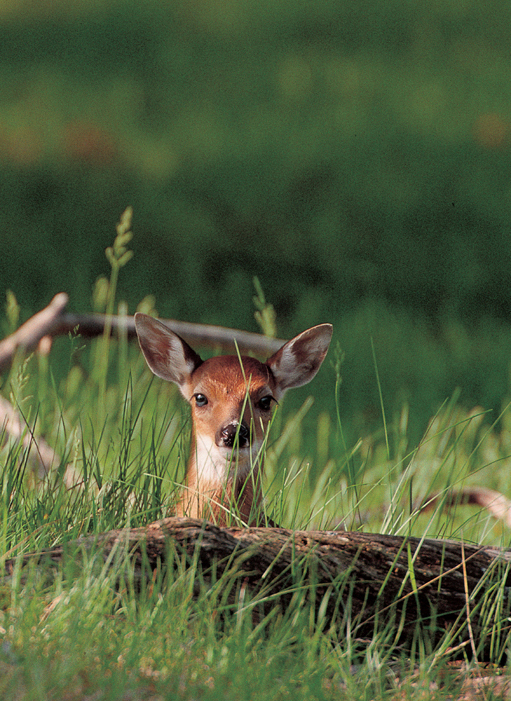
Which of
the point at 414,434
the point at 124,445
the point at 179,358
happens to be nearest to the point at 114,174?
the point at 414,434

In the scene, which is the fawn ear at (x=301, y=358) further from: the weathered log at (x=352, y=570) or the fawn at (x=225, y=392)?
the weathered log at (x=352, y=570)

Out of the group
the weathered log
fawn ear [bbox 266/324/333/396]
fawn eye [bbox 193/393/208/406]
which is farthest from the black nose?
the weathered log

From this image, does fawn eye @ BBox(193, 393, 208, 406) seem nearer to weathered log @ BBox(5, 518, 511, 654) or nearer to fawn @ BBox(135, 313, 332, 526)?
fawn @ BBox(135, 313, 332, 526)

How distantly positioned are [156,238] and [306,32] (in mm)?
3821

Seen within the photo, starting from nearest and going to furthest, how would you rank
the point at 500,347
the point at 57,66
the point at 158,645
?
the point at 158,645 → the point at 500,347 → the point at 57,66

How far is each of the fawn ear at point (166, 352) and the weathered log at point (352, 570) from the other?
1271mm

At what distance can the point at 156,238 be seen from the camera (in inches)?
313

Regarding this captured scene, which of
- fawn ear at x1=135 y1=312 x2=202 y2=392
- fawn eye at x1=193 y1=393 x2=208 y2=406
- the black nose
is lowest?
the black nose

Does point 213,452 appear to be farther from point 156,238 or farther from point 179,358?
point 156,238

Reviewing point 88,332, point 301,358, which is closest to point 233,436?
point 301,358

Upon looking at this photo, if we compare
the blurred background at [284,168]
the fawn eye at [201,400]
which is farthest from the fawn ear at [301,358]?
the blurred background at [284,168]

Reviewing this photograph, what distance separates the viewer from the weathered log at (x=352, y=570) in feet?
7.15

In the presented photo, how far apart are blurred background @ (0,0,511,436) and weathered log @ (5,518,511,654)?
11.1 feet

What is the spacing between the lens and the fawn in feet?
10.3
